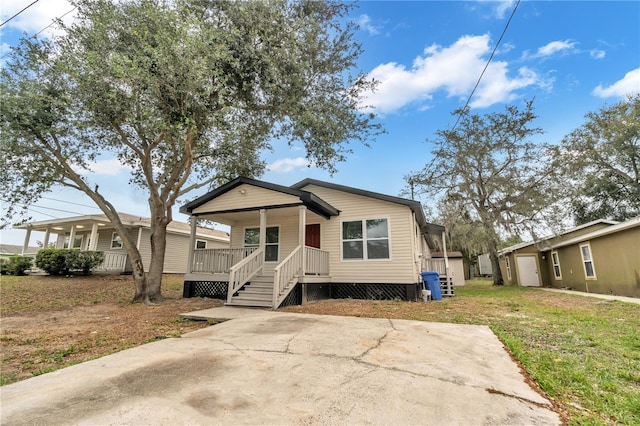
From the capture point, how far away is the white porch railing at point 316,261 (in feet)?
31.5

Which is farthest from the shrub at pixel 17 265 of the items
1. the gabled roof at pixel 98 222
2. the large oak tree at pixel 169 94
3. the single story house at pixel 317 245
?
the single story house at pixel 317 245

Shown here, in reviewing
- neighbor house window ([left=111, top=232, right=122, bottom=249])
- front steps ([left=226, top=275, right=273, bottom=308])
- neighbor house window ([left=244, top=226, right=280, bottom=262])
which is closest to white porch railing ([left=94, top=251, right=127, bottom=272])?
neighbor house window ([left=111, top=232, right=122, bottom=249])

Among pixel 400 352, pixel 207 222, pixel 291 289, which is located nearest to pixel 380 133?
pixel 291 289

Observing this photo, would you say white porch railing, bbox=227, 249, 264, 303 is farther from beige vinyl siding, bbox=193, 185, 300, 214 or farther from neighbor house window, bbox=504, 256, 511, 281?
neighbor house window, bbox=504, 256, 511, 281

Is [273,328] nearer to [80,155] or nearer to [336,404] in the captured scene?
[336,404]

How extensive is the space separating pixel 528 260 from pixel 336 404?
76.0ft

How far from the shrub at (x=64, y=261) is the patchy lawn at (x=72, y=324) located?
3.77 m

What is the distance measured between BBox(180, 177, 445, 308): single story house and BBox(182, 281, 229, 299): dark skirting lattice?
32mm

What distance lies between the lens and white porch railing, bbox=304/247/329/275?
31.5 ft

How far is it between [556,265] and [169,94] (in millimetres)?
Result: 21378

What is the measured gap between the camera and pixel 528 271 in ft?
67.5

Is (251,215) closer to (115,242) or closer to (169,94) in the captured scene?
(169,94)

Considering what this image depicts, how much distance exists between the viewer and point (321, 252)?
34.6 feet

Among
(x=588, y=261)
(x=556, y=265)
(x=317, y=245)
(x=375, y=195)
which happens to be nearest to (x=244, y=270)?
(x=317, y=245)
